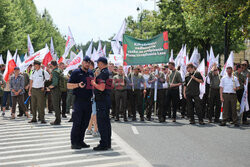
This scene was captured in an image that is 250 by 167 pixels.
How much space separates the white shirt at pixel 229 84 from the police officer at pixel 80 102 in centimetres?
648

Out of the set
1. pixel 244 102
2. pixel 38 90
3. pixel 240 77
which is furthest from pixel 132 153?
pixel 240 77

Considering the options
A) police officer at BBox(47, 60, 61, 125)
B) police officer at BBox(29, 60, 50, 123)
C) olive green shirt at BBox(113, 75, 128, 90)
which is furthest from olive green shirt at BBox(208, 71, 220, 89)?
police officer at BBox(29, 60, 50, 123)

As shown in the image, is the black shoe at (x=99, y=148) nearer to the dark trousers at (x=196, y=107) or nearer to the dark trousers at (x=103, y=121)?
the dark trousers at (x=103, y=121)

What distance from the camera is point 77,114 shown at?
8.33 m

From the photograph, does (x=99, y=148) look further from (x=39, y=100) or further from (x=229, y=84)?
(x=229, y=84)

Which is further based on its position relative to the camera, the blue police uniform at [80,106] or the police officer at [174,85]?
the police officer at [174,85]

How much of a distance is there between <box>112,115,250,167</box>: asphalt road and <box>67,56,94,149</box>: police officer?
1.30m

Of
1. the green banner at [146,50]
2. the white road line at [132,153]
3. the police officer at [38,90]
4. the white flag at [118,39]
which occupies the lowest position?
the white road line at [132,153]

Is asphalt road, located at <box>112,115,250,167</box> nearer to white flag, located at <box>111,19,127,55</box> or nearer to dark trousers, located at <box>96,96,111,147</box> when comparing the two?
dark trousers, located at <box>96,96,111,147</box>

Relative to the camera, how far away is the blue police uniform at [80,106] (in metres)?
8.30

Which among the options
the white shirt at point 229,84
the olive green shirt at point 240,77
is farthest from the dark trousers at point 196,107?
the olive green shirt at point 240,77

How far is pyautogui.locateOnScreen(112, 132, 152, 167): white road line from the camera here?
6.75 m

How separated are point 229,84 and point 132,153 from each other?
22.2 ft

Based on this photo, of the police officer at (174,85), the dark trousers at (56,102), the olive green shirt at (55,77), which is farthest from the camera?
the police officer at (174,85)
